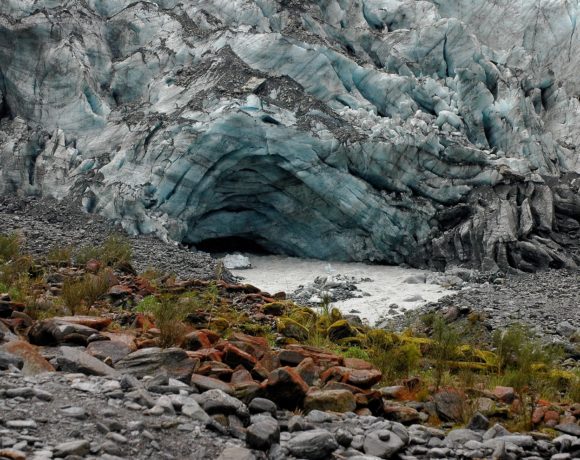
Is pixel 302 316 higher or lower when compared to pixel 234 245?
lower

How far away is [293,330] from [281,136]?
12138 millimetres

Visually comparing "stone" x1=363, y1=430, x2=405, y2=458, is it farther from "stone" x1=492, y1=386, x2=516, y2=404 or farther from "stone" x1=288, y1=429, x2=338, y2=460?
"stone" x1=492, y1=386, x2=516, y2=404

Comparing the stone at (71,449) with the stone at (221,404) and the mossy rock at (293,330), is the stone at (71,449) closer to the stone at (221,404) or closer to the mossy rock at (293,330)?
the stone at (221,404)

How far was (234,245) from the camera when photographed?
24734 millimetres

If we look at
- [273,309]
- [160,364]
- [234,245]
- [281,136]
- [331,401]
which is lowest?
[273,309]

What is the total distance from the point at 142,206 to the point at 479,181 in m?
11.3

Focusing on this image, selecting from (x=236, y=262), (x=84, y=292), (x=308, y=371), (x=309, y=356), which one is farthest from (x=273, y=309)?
(x=236, y=262)

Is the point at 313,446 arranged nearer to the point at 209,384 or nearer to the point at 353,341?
the point at 209,384

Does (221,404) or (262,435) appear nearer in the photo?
(262,435)

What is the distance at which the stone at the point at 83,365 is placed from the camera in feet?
15.5

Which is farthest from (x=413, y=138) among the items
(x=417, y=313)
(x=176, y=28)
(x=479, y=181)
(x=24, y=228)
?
(x=24, y=228)

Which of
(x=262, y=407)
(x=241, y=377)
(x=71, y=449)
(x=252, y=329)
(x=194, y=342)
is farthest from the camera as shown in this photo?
(x=252, y=329)

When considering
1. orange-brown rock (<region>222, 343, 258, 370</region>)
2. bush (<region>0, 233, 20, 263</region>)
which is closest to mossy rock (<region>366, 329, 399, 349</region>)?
orange-brown rock (<region>222, 343, 258, 370</region>)

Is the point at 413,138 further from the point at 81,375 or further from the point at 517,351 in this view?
the point at 81,375
